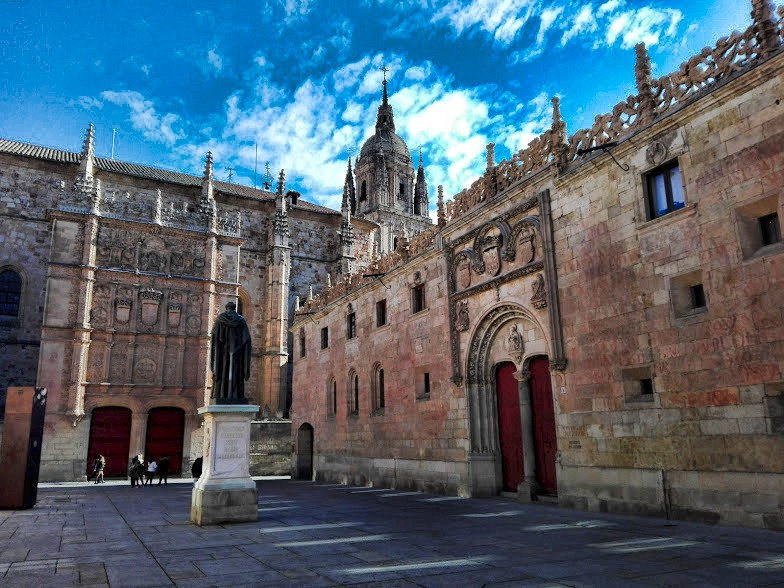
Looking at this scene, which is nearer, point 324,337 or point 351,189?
point 324,337

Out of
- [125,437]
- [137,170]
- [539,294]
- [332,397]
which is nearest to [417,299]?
[539,294]

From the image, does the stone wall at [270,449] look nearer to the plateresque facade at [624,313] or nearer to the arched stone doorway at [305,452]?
the arched stone doorway at [305,452]

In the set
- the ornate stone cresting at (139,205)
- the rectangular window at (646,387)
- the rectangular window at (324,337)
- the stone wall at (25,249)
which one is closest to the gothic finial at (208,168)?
the ornate stone cresting at (139,205)

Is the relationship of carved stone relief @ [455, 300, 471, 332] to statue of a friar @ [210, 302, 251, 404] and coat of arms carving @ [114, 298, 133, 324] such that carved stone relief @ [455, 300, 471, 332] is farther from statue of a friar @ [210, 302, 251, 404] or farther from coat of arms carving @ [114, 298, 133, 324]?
coat of arms carving @ [114, 298, 133, 324]

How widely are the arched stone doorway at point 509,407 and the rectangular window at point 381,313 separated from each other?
5.54 m

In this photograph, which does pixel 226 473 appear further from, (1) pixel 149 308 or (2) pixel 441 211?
(1) pixel 149 308

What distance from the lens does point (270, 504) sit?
13.8 meters

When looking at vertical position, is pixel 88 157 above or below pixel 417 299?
above

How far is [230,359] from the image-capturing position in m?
11.4

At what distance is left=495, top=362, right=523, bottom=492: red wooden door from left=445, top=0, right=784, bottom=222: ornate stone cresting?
476cm

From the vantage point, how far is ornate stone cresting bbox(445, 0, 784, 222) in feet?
29.5

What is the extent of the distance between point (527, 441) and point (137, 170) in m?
32.6

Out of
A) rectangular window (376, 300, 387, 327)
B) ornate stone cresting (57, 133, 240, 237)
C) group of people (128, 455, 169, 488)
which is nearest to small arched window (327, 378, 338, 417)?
rectangular window (376, 300, 387, 327)

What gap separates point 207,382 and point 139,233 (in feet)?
28.6
